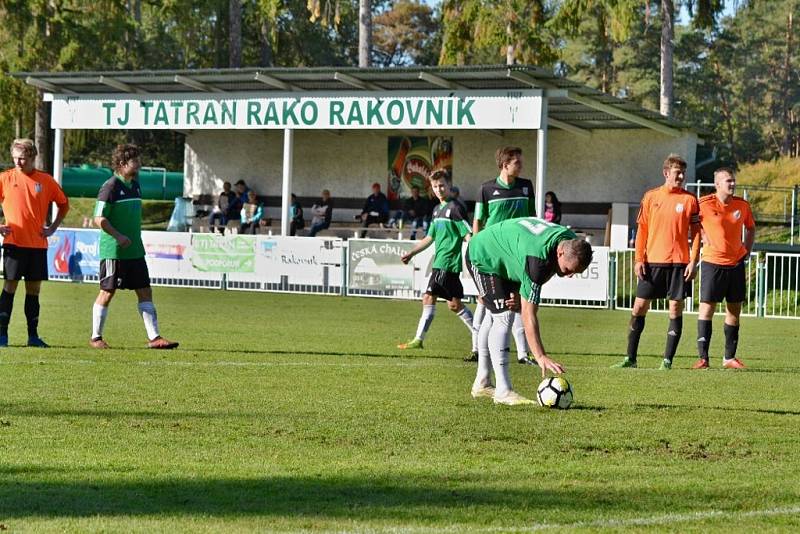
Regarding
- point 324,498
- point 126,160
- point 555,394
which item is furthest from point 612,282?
point 324,498

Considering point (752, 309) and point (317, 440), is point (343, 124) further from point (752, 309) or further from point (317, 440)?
point (317, 440)

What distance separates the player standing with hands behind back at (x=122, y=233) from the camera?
13680 millimetres

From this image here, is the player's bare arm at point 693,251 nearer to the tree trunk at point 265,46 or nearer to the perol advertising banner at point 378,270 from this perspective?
the perol advertising banner at point 378,270

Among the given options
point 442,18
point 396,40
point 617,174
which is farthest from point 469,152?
point 396,40

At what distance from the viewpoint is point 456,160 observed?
3562 centimetres

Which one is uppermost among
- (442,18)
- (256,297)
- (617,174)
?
(442,18)

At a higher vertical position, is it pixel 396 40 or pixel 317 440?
pixel 396 40

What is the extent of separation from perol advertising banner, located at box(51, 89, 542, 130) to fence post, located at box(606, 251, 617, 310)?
14.0ft

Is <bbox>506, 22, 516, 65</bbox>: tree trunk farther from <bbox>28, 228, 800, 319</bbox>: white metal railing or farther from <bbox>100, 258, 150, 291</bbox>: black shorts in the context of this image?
<bbox>100, 258, 150, 291</bbox>: black shorts

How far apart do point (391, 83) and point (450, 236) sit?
52.4 ft

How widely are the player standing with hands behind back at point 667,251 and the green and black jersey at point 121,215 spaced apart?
508cm

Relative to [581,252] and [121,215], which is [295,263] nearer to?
[121,215]

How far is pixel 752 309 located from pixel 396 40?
62.5 m

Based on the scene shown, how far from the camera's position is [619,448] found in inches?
314
